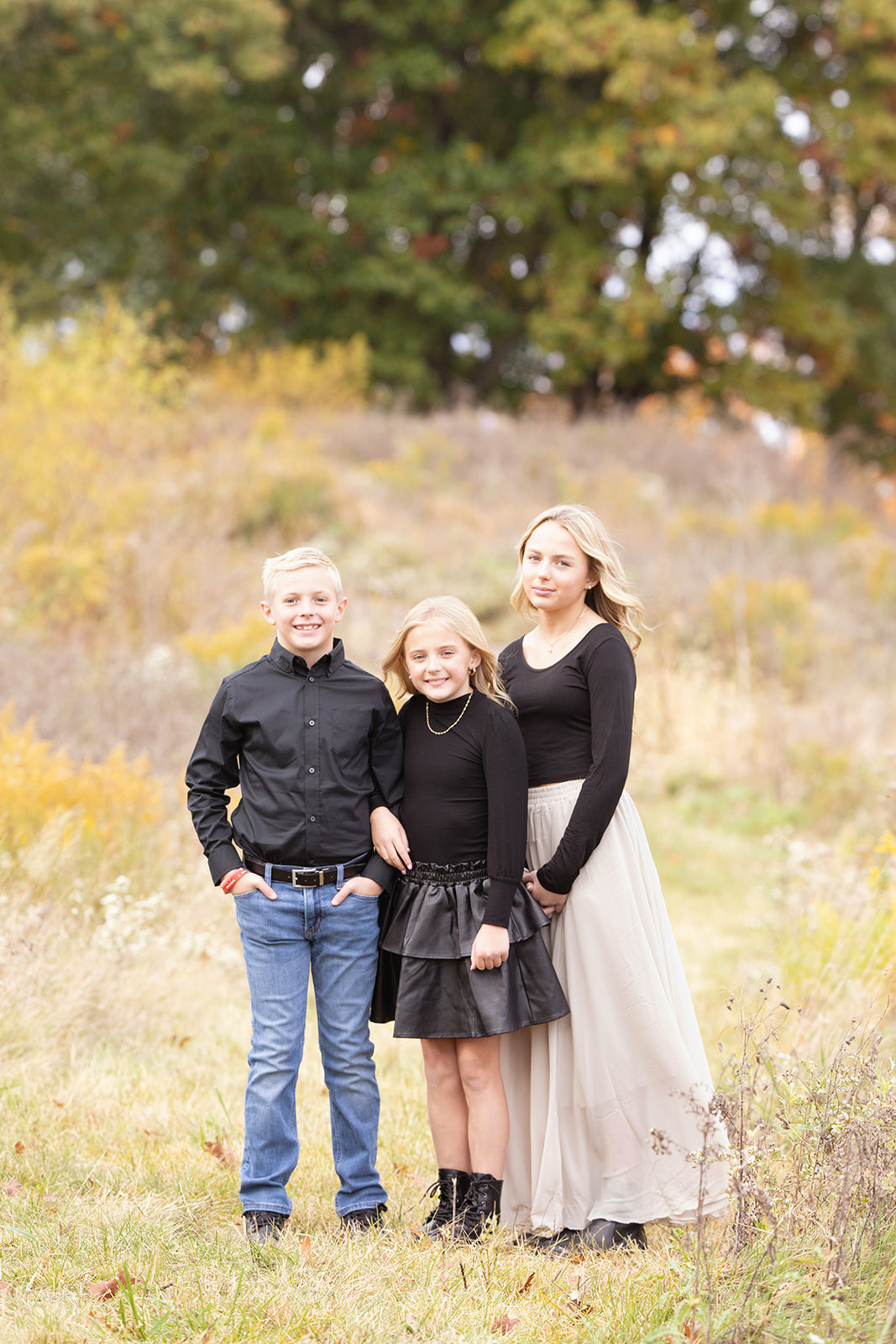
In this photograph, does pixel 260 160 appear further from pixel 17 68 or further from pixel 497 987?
pixel 497 987

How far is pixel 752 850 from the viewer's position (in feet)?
25.2

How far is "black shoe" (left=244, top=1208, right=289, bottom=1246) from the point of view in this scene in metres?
3.00

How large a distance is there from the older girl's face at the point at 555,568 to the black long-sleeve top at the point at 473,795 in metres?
0.34

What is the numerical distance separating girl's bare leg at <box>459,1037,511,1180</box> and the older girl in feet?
0.42

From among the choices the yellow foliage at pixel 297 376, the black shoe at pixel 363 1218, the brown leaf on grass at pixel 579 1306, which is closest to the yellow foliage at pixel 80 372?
the yellow foliage at pixel 297 376

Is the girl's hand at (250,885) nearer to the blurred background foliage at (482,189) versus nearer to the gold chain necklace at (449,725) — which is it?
the gold chain necklace at (449,725)

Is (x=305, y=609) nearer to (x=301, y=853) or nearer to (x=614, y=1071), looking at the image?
(x=301, y=853)

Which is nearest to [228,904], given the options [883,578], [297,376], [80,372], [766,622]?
[766,622]

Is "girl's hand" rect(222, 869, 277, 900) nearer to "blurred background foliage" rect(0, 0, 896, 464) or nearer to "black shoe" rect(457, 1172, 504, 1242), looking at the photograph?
"black shoe" rect(457, 1172, 504, 1242)

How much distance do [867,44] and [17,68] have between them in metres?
12.4

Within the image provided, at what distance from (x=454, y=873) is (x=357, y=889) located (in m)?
0.26

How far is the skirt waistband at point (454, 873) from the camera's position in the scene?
3.12 m

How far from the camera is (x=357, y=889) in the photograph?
3.11 meters

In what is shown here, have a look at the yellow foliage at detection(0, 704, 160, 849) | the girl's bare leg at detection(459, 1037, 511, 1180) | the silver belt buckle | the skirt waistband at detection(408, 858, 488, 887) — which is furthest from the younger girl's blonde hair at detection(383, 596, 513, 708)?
the yellow foliage at detection(0, 704, 160, 849)
